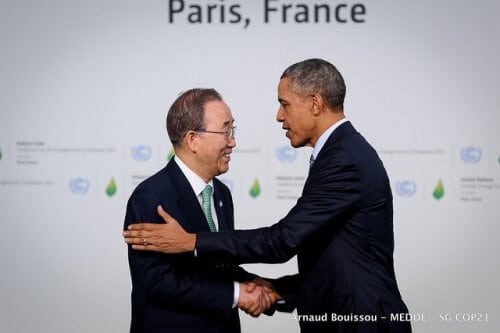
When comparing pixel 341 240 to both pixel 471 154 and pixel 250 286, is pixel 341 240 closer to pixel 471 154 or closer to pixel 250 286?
pixel 250 286

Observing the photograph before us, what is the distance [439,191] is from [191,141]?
2.92 meters

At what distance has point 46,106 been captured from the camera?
5.48 metres

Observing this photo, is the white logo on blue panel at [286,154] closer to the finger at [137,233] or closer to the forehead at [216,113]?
the forehead at [216,113]

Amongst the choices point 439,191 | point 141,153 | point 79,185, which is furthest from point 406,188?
point 79,185

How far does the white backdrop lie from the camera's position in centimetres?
534

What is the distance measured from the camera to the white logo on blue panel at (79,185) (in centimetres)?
543

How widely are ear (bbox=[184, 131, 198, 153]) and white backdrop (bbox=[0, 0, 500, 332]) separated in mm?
2497

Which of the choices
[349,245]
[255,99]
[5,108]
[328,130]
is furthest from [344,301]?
[5,108]

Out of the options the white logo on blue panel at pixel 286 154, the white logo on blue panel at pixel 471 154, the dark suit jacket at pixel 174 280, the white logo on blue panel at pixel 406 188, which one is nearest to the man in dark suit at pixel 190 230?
the dark suit jacket at pixel 174 280

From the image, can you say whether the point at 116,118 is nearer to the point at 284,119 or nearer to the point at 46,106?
the point at 46,106

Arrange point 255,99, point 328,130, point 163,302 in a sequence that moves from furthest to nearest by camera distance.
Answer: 1. point 255,99
2. point 328,130
3. point 163,302

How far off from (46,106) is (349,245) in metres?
3.31

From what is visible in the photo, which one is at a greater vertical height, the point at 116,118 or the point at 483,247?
the point at 116,118

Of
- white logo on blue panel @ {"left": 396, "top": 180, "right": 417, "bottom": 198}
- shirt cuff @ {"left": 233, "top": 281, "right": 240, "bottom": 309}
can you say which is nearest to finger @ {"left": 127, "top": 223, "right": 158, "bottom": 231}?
shirt cuff @ {"left": 233, "top": 281, "right": 240, "bottom": 309}
